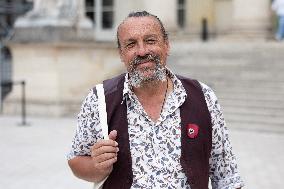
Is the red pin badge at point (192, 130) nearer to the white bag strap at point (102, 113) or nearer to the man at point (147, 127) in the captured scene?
the man at point (147, 127)

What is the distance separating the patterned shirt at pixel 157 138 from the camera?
2516 mm

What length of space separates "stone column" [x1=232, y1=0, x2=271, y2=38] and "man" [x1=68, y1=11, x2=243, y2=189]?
15.6m

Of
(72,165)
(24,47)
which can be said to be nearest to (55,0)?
(24,47)

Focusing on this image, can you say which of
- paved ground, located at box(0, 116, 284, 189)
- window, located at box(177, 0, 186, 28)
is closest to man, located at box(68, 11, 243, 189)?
paved ground, located at box(0, 116, 284, 189)

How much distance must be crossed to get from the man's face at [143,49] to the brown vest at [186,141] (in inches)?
5.2

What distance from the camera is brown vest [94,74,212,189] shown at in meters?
2.53

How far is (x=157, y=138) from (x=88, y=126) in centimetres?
31

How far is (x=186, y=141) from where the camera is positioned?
2.55 metres

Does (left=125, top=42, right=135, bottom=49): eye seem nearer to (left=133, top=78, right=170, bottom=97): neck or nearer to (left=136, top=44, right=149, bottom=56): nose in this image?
(left=136, top=44, right=149, bottom=56): nose

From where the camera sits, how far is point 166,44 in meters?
2.63

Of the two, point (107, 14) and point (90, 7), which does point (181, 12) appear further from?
point (90, 7)

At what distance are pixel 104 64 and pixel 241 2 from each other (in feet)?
17.9

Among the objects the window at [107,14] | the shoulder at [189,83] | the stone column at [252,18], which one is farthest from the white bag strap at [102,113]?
the window at [107,14]

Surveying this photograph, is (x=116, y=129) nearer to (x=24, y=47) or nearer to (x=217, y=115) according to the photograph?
(x=217, y=115)
